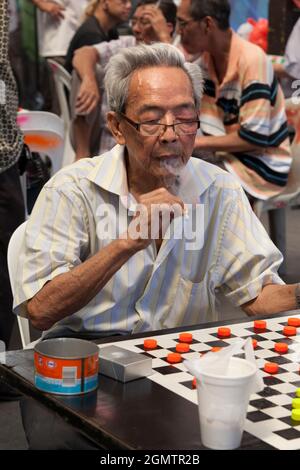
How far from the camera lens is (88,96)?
18.2ft

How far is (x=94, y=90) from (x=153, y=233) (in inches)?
135

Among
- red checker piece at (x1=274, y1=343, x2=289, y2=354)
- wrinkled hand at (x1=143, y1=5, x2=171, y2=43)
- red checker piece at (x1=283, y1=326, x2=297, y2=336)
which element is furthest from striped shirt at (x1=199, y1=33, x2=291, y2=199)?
red checker piece at (x1=274, y1=343, x2=289, y2=354)

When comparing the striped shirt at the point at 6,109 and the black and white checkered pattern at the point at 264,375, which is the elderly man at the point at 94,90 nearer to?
the striped shirt at the point at 6,109

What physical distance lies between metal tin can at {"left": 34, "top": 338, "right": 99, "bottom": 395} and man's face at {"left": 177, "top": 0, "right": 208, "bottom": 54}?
3688 millimetres

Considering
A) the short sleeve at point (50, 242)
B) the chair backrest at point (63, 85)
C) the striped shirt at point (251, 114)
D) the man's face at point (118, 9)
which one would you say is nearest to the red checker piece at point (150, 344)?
the short sleeve at point (50, 242)

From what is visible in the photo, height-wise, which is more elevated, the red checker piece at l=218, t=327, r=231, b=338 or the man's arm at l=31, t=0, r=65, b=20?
the man's arm at l=31, t=0, r=65, b=20

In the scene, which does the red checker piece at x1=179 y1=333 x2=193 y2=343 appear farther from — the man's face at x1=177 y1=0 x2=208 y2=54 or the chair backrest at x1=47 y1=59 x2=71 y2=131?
the chair backrest at x1=47 y1=59 x2=71 y2=131

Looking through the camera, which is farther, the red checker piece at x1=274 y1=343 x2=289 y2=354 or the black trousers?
the black trousers

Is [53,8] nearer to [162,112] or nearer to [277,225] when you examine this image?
[277,225]

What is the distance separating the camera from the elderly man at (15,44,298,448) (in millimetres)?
2355

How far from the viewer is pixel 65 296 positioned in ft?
7.61

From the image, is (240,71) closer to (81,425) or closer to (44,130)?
(44,130)

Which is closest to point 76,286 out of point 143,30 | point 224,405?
point 224,405

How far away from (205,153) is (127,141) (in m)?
2.48
